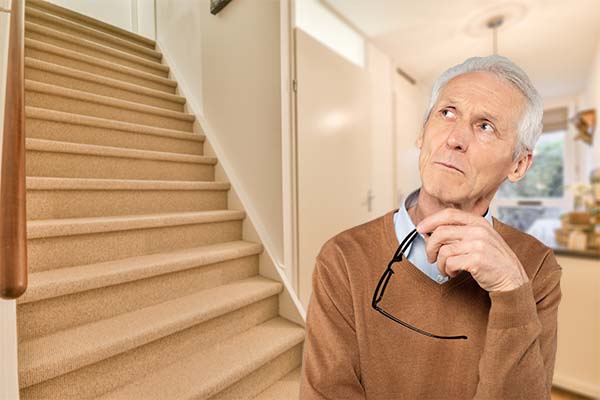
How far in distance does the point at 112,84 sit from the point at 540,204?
16.6ft

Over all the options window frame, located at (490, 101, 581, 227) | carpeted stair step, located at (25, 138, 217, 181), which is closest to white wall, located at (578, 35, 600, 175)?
window frame, located at (490, 101, 581, 227)

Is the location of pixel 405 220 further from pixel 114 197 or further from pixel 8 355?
pixel 114 197

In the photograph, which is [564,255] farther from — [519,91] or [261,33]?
[261,33]

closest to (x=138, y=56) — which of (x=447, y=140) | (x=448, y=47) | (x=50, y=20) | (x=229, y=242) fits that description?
(x=50, y=20)

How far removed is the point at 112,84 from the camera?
7.62ft

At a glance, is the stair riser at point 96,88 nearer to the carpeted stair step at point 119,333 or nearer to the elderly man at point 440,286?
the carpeted stair step at point 119,333

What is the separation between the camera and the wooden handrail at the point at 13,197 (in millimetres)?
700

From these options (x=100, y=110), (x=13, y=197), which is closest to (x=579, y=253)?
(x=13, y=197)

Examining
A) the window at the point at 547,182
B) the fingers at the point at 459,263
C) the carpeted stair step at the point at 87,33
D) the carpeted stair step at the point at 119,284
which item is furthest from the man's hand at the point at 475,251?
the window at the point at 547,182

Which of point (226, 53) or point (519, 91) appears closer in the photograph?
point (519, 91)

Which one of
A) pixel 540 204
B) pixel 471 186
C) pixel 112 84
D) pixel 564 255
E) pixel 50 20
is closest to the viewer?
pixel 471 186

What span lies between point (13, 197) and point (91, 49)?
2511 millimetres

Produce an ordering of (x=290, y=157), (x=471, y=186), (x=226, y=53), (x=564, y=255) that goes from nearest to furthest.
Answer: (x=471, y=186) < (x=290, y=157) < (x=564, y=255) < (x=226, y=53)

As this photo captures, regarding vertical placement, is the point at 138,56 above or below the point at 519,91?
above
